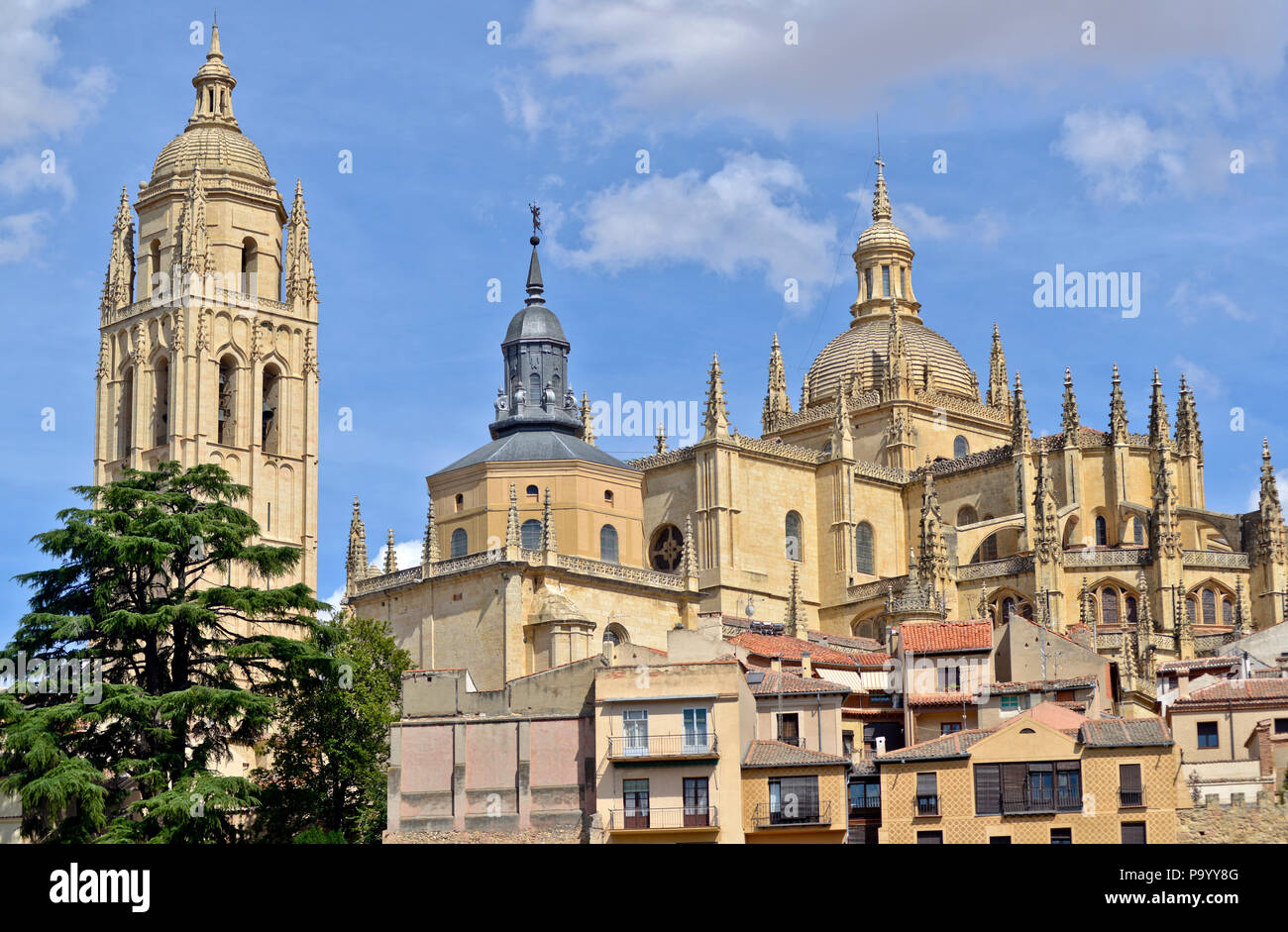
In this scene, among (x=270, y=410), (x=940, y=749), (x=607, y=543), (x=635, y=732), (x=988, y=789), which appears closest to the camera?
(x=988, y=789)

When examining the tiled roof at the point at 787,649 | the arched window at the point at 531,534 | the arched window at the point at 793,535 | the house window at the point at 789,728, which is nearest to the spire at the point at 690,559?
the arched window at the point at 531,534

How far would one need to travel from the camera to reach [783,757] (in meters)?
Result: 54.7

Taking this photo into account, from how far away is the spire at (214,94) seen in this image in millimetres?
97562

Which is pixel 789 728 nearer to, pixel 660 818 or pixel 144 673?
pixel 660 818

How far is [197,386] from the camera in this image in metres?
91.4

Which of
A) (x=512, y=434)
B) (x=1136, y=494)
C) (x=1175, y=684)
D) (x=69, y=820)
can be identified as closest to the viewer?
(x=69, y=820)

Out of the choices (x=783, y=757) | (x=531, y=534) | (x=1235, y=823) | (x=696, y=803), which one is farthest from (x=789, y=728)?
(x=531, y=534)

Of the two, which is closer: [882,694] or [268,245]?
[882,694]

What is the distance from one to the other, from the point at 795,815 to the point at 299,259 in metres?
49.0

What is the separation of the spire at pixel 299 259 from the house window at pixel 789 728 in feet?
142

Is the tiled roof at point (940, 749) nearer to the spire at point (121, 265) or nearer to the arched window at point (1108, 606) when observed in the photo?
the arched window at point (1108, 606)
